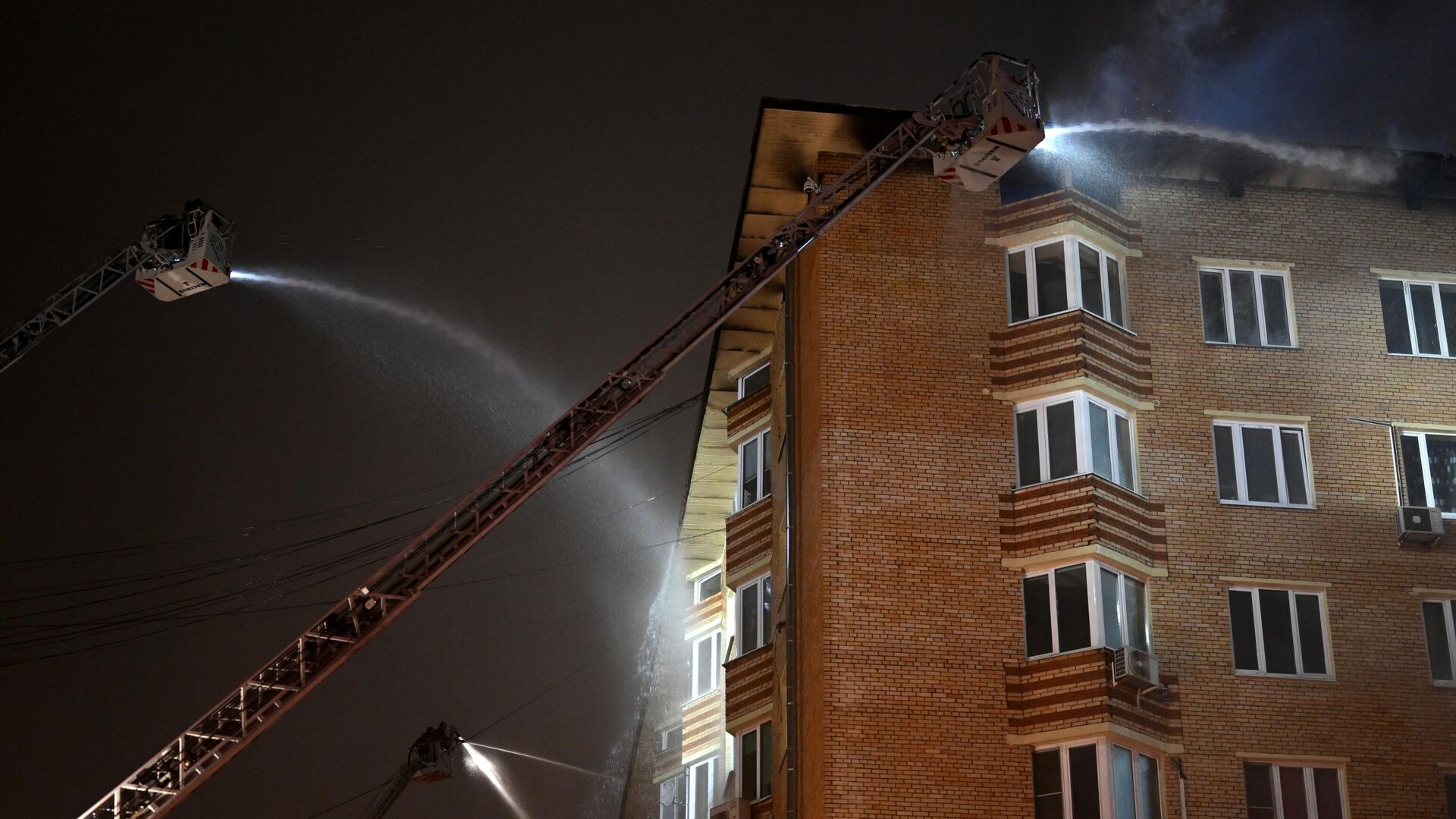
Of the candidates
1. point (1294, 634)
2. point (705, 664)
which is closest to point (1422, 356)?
point (1294, 634)

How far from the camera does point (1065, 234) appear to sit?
2788cm

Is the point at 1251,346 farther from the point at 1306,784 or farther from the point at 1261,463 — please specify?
the point at 1306,784

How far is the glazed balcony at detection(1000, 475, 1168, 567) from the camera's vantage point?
2534 cm

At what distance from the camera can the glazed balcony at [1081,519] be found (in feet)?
83.1

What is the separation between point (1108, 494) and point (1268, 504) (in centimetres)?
325

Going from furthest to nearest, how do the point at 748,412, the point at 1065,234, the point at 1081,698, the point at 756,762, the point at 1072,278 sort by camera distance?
the point at 748,412
the point at 756,762
the point at 1065,234
the point at 1072,278
the point at 1081,698

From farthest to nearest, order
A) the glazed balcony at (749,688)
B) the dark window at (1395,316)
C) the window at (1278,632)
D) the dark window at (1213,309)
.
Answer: the glazed balcony at (749,688) → the dark window at (1395,316) → the dark window at (1213,309) → the window at (1278,632)

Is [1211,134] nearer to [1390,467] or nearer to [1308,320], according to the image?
[1308,320]

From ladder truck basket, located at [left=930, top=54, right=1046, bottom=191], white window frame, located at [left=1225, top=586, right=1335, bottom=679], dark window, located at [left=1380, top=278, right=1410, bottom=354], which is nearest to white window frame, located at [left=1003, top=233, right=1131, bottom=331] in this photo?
ladder truck basket, located at [left=930, top=54, right=1046, bottom=191]

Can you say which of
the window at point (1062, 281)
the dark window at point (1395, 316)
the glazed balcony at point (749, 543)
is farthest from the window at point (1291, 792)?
the glazed balcony at point (749, 543)

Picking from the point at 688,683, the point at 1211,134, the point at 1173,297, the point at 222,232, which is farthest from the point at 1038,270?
the point at 688,683

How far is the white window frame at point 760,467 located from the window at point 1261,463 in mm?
9299

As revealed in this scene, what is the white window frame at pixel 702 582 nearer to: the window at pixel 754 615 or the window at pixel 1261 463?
the window at pixel 754 615

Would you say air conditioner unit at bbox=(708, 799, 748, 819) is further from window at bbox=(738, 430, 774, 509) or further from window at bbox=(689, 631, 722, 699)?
window at bbox=(689, 631, 722, 699)
